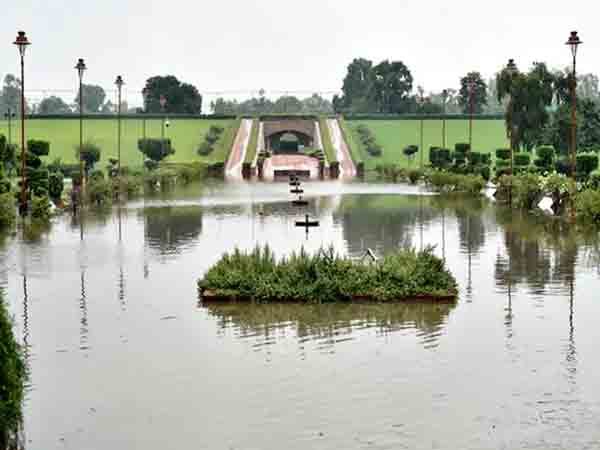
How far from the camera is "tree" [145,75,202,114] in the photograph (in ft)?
309

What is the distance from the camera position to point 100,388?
11414 mm

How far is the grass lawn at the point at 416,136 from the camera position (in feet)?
236

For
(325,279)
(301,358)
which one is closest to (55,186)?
(325,279)

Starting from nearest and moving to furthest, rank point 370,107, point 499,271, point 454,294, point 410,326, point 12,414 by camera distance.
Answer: point 12,414 → point 410,326 → point 454,294 → point 499,271 → point 370,107

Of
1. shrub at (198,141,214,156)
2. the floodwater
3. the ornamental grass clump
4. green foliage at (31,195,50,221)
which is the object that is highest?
shrub at (198,141,214,156)

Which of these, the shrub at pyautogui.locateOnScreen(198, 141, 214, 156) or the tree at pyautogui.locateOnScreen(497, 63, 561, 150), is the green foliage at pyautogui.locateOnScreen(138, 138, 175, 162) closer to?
the shrub at pyautogui.locateOnScreen(198, 141, 214, 156)

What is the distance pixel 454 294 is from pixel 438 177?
101ft

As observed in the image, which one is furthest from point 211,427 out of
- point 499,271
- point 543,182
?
point 543,182

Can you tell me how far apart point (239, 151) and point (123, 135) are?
29.3 feet

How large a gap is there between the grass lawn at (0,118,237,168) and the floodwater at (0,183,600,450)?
44.2m

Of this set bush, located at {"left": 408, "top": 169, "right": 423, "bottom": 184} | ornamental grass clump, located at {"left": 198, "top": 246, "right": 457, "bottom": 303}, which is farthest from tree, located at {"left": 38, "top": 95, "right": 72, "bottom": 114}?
ornamental grass clump, located at {"left": 198, "top": 246, "right": 457, "bottom": 303}

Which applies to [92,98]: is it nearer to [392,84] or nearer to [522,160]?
[392,84]

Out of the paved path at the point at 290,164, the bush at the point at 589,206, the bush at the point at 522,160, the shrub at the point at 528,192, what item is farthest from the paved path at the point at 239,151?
the bush at the point at 589,206

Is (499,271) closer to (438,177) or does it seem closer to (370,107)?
(438,177)
